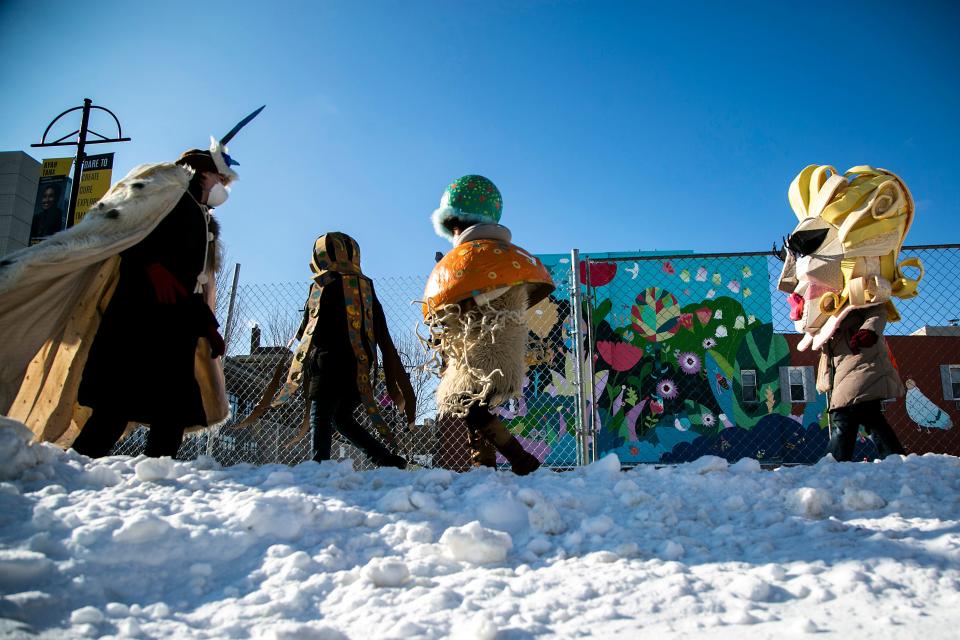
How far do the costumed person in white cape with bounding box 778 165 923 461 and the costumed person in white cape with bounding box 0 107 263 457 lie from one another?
3.53 meters

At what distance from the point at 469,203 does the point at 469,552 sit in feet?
7.61

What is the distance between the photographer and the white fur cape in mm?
2547

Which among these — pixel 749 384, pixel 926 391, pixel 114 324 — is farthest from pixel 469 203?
pixel 926 391

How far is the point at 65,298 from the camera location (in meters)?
2.75

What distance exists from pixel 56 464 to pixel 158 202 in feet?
4.27

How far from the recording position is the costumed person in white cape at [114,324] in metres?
2.61

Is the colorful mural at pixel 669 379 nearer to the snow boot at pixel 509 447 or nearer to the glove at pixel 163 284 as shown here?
the snow boot at pixel 509 447

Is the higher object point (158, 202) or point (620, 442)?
point (158, 202)

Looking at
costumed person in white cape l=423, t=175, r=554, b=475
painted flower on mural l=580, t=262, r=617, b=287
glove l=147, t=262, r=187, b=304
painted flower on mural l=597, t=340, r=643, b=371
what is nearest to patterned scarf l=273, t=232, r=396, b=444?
costumed person in white cape l=423, t=175, r=554, b=475

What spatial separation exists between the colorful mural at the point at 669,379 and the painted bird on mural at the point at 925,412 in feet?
8.24

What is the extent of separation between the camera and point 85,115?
954 centimetres

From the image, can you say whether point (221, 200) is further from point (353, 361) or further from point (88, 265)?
point (353, 361)

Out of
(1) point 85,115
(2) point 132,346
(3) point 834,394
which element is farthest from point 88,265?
(1) point 85,115

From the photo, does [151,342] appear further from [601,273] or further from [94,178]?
[94,178]
